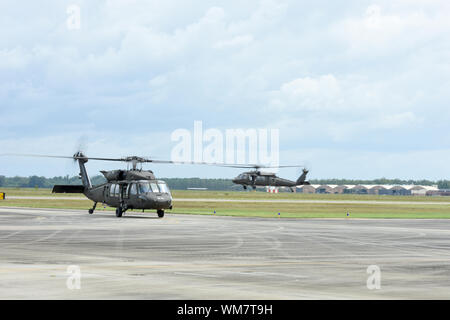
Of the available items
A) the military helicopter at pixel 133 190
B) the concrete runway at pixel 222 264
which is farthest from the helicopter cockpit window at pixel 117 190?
the concrete runway at pixel 222 264

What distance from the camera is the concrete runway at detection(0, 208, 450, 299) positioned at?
15.3 m

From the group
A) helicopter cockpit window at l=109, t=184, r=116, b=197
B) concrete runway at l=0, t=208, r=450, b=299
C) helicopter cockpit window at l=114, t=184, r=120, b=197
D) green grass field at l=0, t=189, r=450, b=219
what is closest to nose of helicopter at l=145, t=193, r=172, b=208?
helicopter cockpit window at l=114, t=184, r=120, b=197

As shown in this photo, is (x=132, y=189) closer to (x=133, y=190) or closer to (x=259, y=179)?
(x=133, y=190)

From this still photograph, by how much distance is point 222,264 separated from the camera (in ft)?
70.3

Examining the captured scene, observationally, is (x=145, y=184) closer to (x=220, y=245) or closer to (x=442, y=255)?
(x=220, y=245)

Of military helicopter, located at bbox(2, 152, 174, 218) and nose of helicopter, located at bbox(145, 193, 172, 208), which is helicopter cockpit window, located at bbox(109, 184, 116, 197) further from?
nose of helicopter, located at bbox(145, 193, 172, 208)

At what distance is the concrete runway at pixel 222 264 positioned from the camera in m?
15.3

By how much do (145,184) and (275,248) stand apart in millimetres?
29125

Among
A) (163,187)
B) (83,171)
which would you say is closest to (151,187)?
(163,187)

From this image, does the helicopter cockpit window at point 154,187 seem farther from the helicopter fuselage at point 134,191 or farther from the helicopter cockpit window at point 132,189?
the helicopter cockpit window at point 132,189

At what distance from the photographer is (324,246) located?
29.1 m

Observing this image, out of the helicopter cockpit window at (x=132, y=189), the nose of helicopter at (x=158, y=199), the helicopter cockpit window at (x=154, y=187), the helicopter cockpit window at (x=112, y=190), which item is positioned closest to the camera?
the nose of helicopter at (x=158, y=199)

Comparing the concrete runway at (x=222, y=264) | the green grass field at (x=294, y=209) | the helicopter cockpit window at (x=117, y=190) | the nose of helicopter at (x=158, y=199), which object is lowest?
the concrete runway at (x=222, y=264)
